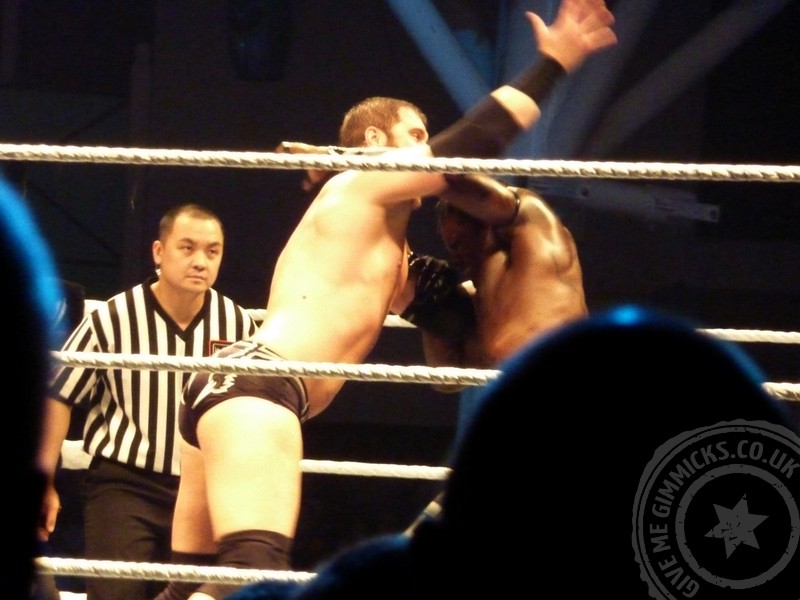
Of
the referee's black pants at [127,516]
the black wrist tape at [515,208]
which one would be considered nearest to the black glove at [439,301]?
the black wrist tape at [515,208]

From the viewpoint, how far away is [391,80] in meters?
6.50

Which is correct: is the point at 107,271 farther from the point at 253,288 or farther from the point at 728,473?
the point at 728,473

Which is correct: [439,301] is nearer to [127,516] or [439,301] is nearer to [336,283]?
[336,283]

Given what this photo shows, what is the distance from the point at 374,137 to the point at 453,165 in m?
0.71

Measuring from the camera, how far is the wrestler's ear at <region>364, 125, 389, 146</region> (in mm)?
2148

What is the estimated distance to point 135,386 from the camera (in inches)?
109

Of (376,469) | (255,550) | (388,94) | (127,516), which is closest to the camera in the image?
(255,550)

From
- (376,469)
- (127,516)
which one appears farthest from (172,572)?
(127,516)

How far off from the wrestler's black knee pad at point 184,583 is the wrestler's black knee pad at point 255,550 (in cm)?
19

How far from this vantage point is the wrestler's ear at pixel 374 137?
7.05ft

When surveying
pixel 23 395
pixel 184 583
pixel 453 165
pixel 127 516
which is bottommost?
pixel 23 395

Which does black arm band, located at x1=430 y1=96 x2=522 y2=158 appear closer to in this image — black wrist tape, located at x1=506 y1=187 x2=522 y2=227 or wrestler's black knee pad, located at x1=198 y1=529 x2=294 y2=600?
black wrist tape, located at x1=506 y1=187 x2=522 y2=227

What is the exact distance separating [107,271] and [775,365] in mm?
3941

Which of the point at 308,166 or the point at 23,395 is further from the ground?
the point at 308,166
